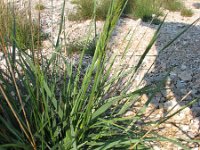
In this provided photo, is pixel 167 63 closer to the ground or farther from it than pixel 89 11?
closer to the ground

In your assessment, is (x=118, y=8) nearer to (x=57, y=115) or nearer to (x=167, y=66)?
(x=57, y=115)

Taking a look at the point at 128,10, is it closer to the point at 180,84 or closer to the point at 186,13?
the point at 186,13

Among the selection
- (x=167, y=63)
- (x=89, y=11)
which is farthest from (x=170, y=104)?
(x=89, y=11)

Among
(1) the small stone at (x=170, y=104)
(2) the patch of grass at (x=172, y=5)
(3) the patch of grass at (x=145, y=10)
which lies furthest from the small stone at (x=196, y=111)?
(2) the patch of grass at (x=172, y=5)

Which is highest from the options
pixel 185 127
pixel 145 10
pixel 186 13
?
pixel 145 10

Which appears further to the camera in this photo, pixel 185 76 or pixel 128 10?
pixel 128 10

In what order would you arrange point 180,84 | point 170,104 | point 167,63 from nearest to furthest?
point 170,104 < point 180,84 < point 167,63

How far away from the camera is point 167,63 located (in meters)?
3.65

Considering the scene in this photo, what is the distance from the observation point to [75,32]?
4414 millimetres

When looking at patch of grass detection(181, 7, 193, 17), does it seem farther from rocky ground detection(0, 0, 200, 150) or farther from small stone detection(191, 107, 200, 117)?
small stone detection(191, 107, 200, 117)

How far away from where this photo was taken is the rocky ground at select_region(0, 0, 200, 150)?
8.08ft

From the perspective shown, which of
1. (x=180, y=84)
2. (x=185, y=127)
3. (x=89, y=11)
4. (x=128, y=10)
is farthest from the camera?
(x=128, y=10)

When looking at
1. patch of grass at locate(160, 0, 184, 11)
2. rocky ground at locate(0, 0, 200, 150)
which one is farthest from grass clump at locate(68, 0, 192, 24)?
patch of grass at locate(160, 0, 184, 11)

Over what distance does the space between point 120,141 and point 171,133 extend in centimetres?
89
